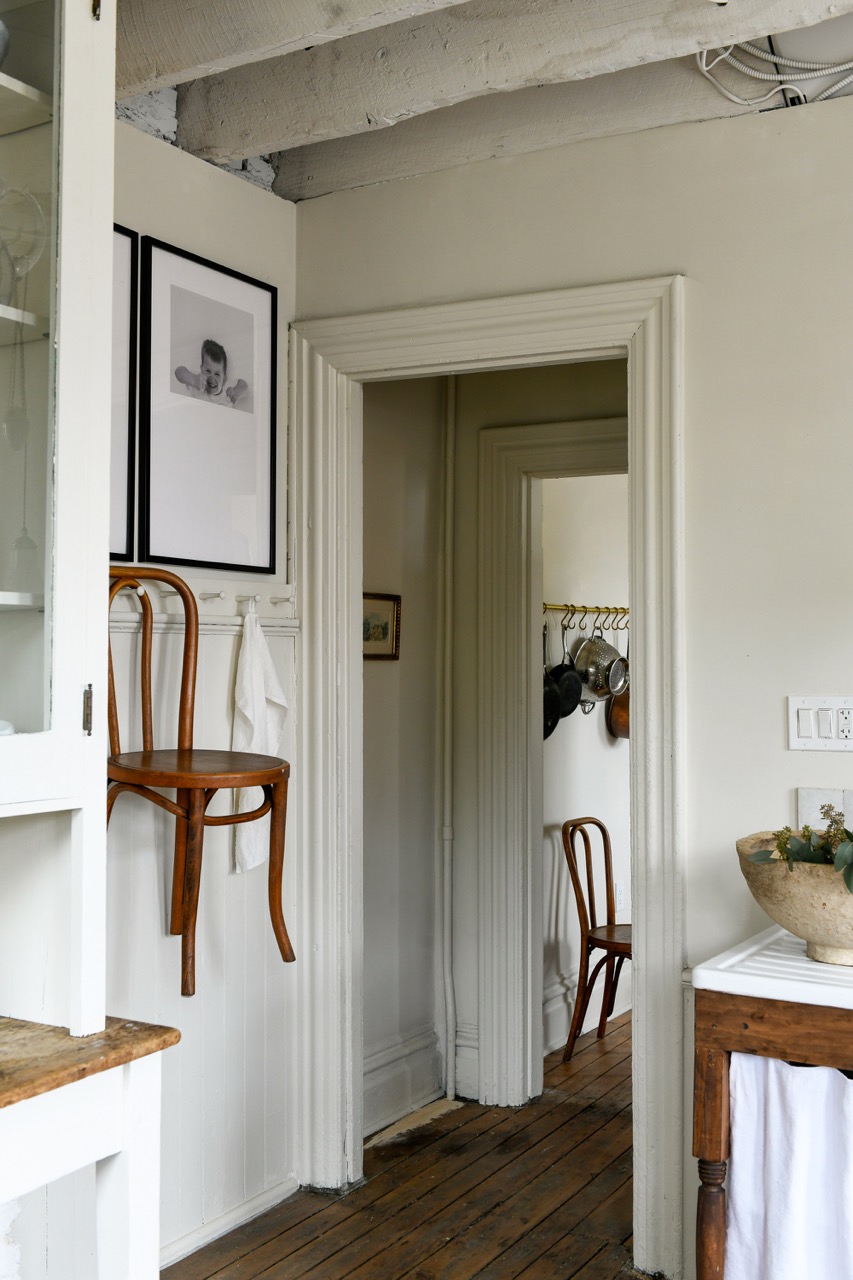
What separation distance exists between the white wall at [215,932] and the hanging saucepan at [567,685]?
159 cm

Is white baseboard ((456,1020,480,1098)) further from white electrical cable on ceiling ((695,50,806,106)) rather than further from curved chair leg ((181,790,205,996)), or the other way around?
white electrical cable on ceiling ((695,50,806,106))

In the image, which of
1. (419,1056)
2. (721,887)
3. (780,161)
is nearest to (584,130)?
(780,161)

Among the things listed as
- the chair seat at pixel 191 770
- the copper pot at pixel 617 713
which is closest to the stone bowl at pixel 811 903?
the chair seat at pixel 191 770

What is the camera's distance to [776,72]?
258cm

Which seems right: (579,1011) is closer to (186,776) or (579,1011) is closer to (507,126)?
(186,776)

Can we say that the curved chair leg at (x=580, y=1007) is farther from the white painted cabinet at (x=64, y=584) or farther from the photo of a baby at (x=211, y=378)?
the white painted cabinet at (x=64, y=584)

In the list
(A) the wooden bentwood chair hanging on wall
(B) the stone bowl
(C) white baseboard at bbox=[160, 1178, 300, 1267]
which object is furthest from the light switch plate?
(C) white baseboard at bbox=[160, 1178, 300, 1267]

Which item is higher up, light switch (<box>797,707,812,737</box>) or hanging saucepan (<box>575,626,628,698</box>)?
hanging saucepan (<box>575,626,628,698</box>)

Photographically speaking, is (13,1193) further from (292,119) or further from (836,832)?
(292,119)

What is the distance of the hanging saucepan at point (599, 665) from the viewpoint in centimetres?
470

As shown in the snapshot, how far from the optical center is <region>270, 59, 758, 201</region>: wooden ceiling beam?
106 inches

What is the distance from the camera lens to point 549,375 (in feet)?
13.0

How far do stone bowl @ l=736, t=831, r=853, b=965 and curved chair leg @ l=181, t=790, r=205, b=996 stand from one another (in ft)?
3.51

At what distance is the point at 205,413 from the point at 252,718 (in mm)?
725
